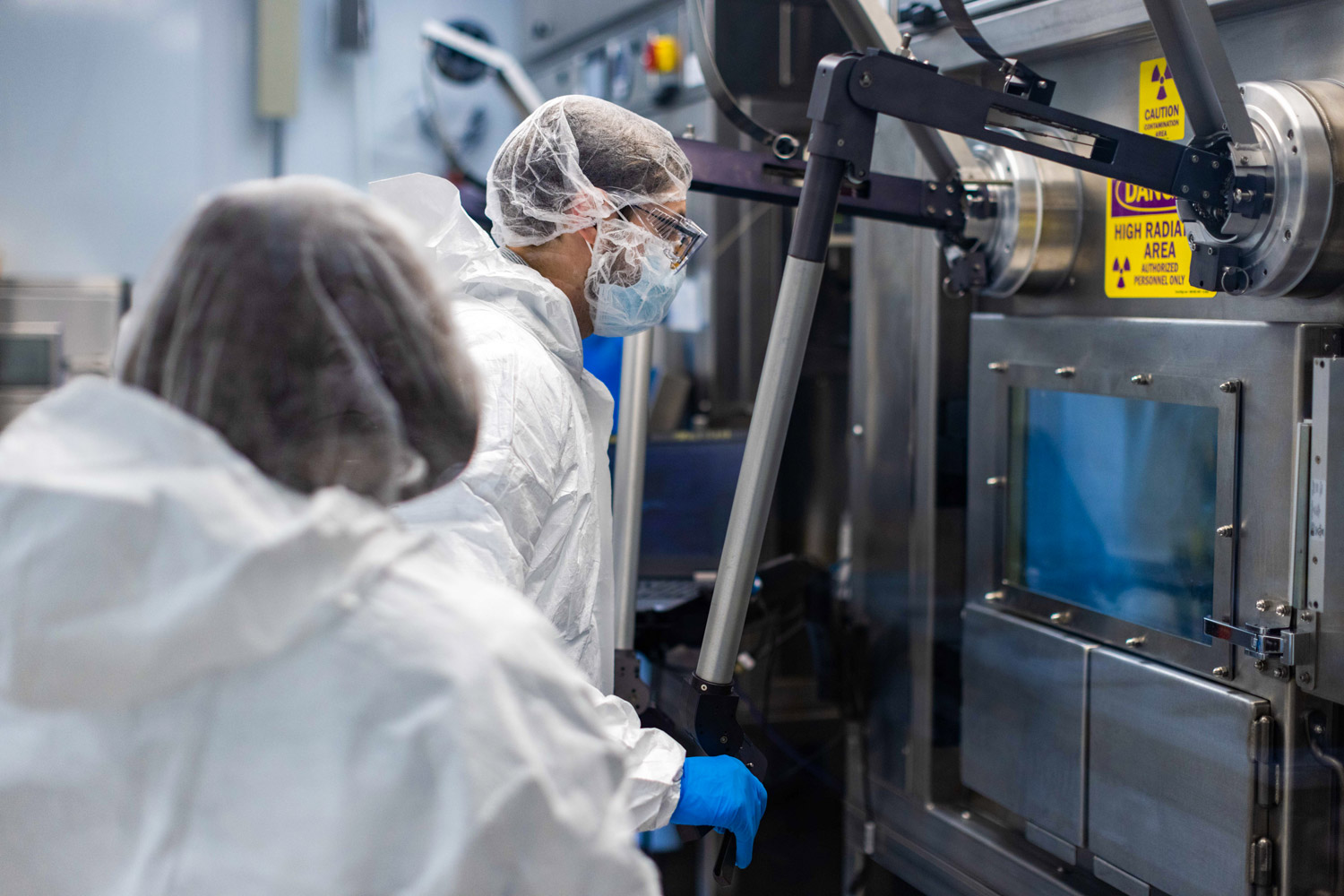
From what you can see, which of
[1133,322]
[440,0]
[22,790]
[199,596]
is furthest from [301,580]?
[440,0]

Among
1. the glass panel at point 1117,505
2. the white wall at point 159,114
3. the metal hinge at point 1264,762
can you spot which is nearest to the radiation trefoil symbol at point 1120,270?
the glass panel at point 1117,505

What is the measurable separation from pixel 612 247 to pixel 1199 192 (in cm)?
59

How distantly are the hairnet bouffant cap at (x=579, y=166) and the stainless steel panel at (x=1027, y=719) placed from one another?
31.2 inches

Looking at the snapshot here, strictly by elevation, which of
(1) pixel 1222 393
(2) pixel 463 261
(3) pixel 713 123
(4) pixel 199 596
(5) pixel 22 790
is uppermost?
(3) pixel 713 123

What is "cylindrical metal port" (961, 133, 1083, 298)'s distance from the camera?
1.41 meters

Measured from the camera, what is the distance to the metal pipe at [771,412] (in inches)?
40.1

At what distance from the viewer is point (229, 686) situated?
1.73 feet

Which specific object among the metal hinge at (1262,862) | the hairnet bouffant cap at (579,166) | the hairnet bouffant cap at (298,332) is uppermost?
the hairnet bouffant cap at (579,166)

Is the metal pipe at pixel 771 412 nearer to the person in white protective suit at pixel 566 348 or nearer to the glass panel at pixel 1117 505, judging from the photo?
the person in white protective suit at pixel 566 348

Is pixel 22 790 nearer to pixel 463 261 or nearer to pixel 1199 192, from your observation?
pixel 463 261

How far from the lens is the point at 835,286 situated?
2.36m

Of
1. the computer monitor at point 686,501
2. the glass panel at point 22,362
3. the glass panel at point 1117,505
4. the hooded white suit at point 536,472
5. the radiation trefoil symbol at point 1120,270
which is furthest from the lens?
the glass panel at point 22,362

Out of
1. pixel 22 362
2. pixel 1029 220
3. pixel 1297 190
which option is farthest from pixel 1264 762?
pixel 22 362

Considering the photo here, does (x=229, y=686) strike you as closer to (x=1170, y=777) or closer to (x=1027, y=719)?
(x=1170, y=777)
